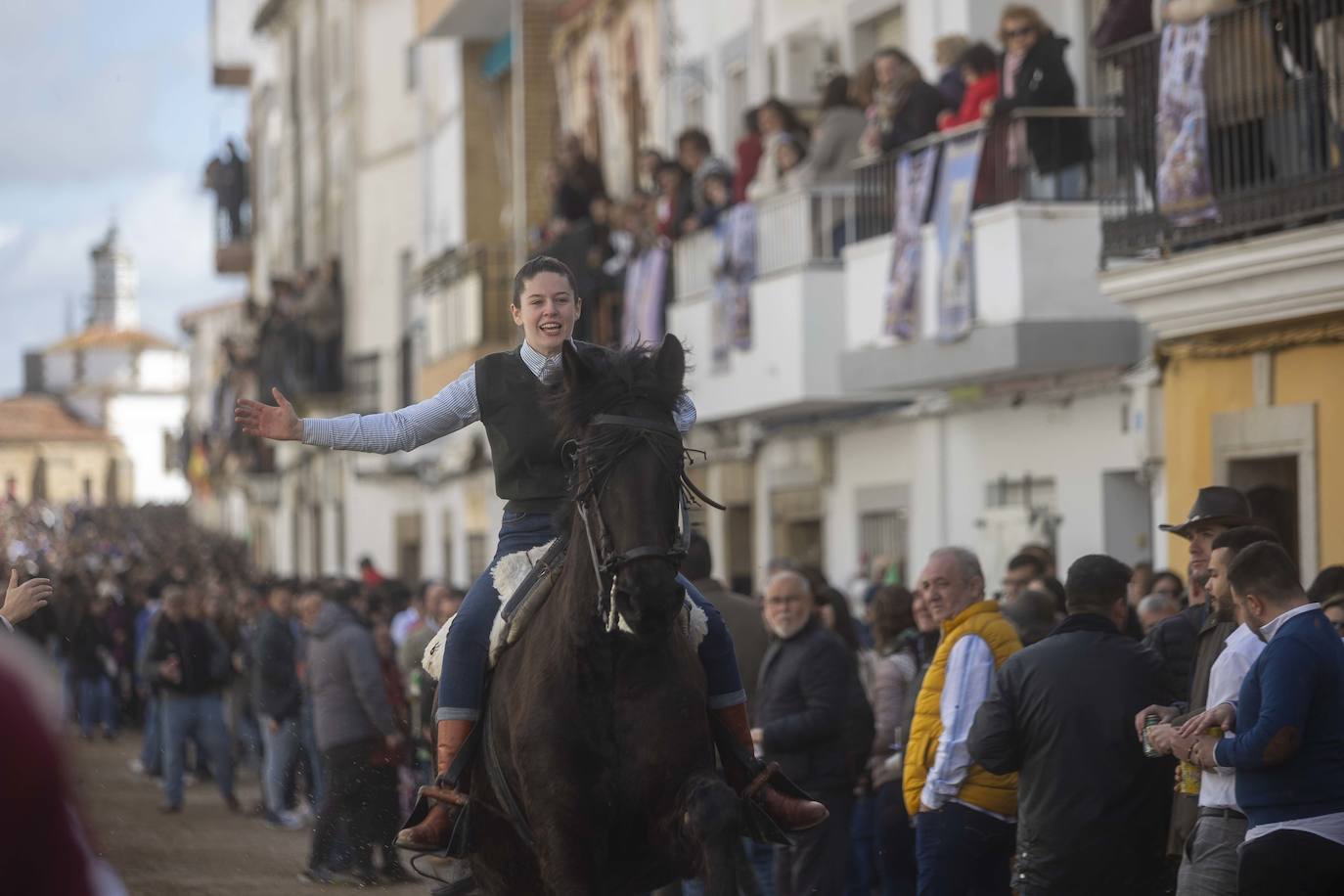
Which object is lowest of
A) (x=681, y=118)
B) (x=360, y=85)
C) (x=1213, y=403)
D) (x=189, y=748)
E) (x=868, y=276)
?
(x=189, y=748)

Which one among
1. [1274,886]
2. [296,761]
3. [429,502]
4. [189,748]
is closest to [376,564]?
[429,502]

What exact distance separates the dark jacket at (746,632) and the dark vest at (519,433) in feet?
13.8

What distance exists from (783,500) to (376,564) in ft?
69.6

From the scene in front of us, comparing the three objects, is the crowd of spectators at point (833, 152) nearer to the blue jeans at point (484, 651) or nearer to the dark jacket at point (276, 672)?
the dark jacket at point (276, 672)

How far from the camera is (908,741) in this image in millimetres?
9484

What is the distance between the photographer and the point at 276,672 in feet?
66.5

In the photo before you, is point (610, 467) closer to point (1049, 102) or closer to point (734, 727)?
point (734, 727)

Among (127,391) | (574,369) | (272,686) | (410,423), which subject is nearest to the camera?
(574,369)

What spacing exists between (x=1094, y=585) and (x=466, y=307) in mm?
24720

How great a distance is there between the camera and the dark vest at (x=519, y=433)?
25.6ft

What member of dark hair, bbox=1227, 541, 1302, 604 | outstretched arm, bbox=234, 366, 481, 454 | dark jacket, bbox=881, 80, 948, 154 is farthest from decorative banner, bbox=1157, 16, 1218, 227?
outstretched arm, bbox=234, 366, 481, 454

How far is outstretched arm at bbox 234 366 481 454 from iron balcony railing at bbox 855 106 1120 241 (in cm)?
971

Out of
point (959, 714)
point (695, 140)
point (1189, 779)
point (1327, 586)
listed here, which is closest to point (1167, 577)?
point (1327, 586)

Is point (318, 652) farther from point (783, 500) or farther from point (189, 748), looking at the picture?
point (189, 748)
